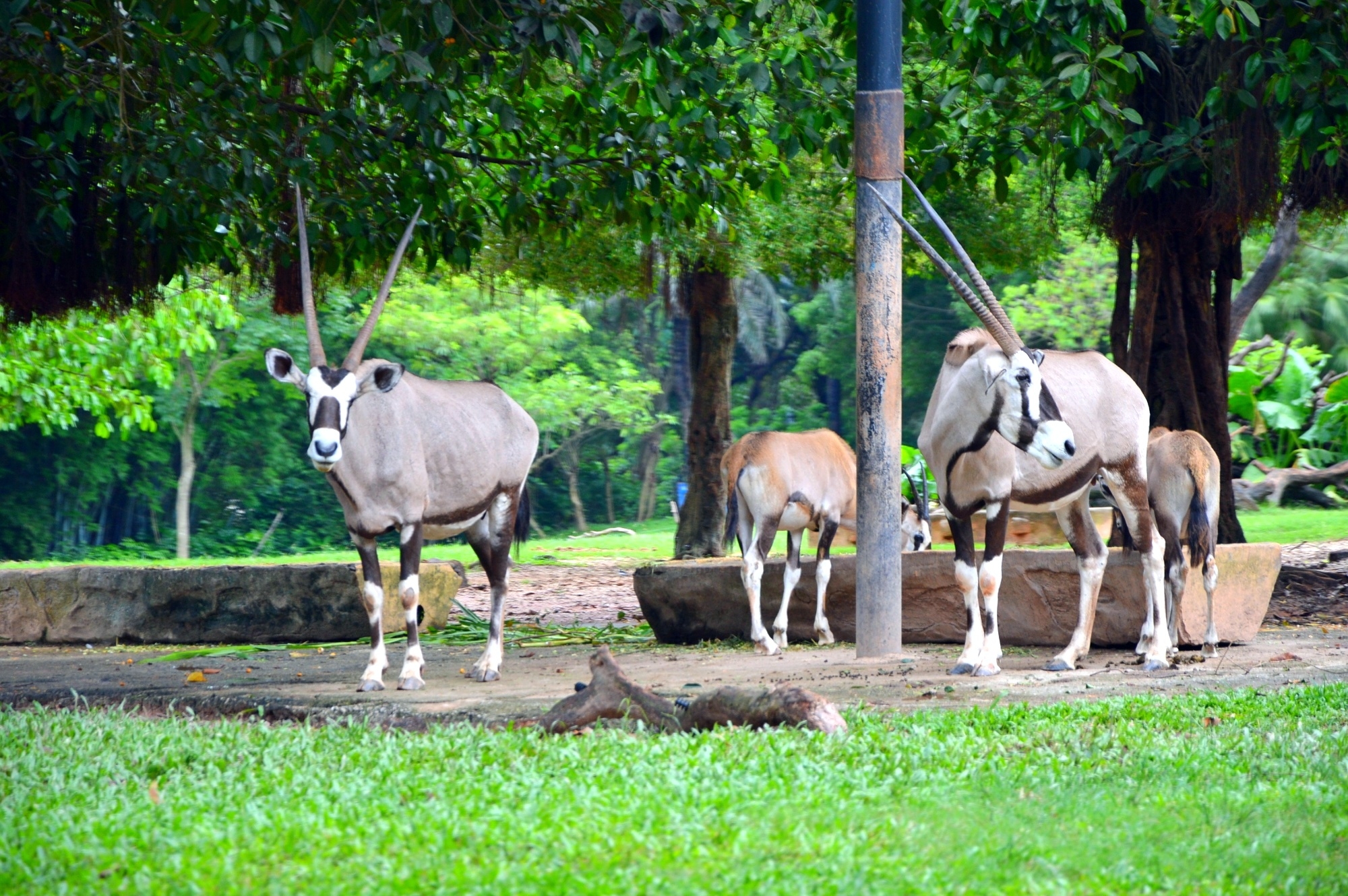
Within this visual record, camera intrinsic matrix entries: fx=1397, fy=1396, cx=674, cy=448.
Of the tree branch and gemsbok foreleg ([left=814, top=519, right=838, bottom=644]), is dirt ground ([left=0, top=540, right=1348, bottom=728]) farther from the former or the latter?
the tree branch

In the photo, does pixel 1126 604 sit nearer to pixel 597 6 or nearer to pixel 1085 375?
pixel 1085 375

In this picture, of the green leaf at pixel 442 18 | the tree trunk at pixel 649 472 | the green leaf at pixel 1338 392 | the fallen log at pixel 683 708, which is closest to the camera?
the fallen log at pixel 683 708

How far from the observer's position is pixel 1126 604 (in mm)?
9023

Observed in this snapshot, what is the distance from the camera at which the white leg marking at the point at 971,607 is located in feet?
26.3

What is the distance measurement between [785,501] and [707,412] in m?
5.32

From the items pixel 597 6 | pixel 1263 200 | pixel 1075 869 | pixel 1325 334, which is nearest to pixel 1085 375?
pixel 1263 200

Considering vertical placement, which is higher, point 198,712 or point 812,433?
point 812,433

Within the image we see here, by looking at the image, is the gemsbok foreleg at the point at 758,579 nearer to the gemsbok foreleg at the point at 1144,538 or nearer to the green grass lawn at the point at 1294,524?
the gemsbok foreleg at the point at 1144,538

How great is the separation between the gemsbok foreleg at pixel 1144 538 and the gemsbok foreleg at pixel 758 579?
2.45 m

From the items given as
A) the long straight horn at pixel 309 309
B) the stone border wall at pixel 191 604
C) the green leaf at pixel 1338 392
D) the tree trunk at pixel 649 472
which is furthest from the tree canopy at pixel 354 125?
the tree trunk at pixel 649 472

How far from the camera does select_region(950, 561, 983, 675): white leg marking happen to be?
316 inches

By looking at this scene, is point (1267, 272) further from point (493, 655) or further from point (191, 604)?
point (191, 604)

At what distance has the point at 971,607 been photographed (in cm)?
812

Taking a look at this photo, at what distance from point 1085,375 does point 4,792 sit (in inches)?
256
